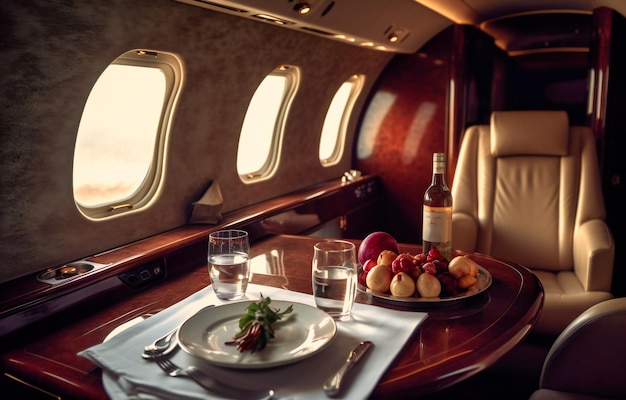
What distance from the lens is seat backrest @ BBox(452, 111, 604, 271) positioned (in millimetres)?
3207

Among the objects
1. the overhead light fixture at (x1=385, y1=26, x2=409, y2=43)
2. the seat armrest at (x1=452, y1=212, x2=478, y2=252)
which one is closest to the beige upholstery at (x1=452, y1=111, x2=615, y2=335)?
the seat armrest at (x1=452, y1=212, x2=478, y2=252)

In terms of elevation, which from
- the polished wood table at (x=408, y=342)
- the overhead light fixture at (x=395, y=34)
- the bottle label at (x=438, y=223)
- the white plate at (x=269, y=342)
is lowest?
the polished wood table at (x=408, y=342)

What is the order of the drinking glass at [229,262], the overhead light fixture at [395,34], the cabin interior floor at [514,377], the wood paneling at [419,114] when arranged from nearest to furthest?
the drinking glass at [229,262]
the cabin interior floor at [514,377]
the overhead light fixture at [395,34]
the wood paneling at [419,114]

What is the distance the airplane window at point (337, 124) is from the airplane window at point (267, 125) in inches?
41.6

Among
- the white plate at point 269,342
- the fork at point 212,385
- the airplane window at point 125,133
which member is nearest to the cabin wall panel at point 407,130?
the airplane window at point 125,133

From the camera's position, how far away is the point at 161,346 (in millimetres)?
1237

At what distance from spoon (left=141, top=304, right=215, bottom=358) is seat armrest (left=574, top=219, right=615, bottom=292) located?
227cm

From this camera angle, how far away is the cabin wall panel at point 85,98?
1763 millimetres

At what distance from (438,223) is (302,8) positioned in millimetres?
1425

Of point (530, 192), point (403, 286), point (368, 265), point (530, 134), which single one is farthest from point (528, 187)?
point (403, 286)

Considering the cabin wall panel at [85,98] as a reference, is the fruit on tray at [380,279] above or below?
below

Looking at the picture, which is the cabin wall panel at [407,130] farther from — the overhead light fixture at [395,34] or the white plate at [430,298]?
the white plate at [430,298]

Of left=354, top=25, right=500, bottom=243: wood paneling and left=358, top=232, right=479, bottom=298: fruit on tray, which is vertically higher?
left=354, top=25, right=500, bottom=243: wood paneling

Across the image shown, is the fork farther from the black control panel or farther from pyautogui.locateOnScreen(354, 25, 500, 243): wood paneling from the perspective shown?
pyautogui.locateOnScreen(354, 25, 500, 243): wood paneling
